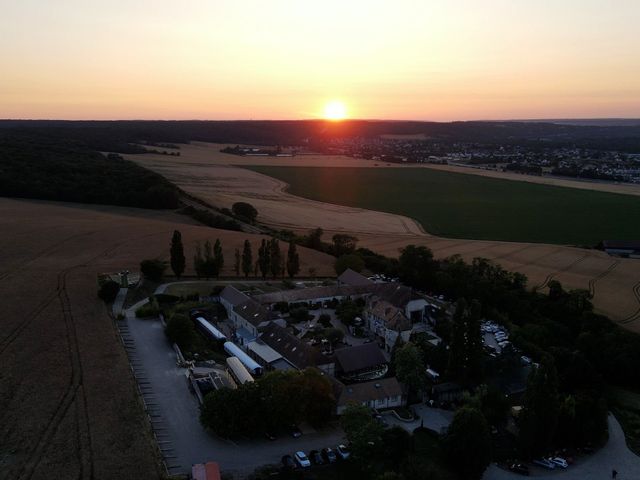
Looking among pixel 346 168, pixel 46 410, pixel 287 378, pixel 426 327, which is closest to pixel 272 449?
pixel 287 378

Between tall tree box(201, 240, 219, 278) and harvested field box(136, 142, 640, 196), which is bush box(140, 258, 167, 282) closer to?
tall tree box(201, 240, 219, 278)

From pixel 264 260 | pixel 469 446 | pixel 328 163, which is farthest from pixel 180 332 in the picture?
pixel 328 163

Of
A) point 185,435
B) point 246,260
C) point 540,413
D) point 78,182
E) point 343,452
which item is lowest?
point 343,452

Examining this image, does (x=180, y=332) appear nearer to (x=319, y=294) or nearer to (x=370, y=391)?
(x=370, y=391)

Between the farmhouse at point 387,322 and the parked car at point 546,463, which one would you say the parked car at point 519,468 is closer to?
the parked car at point 546,463

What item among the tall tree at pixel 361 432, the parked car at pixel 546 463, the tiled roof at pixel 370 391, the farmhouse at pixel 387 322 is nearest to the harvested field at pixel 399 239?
the farmhouse at pixel 387 322

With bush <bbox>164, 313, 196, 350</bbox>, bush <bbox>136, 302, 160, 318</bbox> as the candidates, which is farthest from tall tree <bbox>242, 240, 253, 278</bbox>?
bush <bbox>164, 313, 196, 350</bbox>

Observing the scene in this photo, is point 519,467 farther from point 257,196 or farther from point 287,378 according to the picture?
point 257,196
